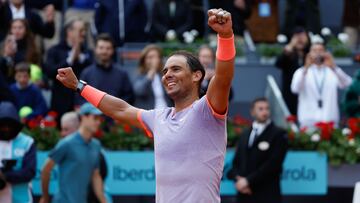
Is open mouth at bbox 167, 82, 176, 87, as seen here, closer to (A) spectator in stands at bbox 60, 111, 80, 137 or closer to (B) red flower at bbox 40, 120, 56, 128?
(A) spectator in stands at bbox 60, 111, 80, 137

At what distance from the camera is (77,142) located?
36.0 ft

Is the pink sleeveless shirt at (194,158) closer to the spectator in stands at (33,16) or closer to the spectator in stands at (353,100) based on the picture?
the spectator in stands at (353,100)

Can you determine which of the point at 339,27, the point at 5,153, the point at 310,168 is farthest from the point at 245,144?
the point at 339,27

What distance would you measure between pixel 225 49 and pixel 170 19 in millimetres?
10561

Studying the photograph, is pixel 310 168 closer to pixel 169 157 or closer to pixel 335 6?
pixel 169 157

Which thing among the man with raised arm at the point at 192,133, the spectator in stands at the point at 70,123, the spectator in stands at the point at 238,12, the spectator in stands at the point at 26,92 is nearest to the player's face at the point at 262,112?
the spectator in stands at the point at 70,123

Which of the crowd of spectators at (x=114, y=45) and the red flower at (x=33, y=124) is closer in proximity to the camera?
the red flower at (x=33, y=124)

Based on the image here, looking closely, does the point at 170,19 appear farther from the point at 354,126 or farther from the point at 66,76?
the point at 66,76

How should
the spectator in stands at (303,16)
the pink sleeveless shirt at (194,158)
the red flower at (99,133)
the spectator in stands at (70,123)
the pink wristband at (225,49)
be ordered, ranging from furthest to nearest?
1. the spectator in stands at (303,16)
2. the red flower at (99,133)
3. the spectator in stands at (70,123)
4. the pink sleeveless shirt at (194,158)
5. the pink wristband at (225,49)

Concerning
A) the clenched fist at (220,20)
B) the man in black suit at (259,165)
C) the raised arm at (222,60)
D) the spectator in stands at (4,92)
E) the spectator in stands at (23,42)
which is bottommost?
the man in black suit at (259,165)

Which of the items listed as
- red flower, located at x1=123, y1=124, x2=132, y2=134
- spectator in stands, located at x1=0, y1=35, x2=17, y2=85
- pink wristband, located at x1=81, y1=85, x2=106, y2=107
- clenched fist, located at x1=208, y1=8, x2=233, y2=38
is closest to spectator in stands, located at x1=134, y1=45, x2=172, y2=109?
red flower, located at x1=123, y1=124, x2=132, y2=134

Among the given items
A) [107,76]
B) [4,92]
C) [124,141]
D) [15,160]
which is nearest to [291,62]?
[107,76]

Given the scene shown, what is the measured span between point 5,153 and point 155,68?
3.14 m

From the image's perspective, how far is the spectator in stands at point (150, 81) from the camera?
13172mm
